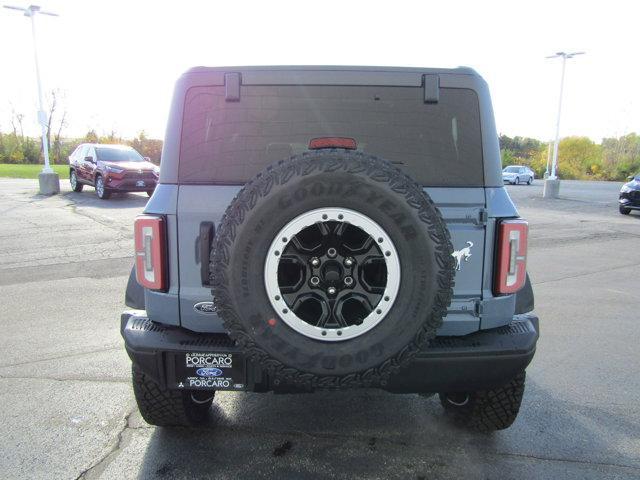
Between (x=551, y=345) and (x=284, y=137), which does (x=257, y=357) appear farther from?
(x=551, y=345)

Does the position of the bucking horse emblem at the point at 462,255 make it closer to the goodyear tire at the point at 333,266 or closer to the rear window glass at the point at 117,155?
the goodyear tire at the point at 333,266

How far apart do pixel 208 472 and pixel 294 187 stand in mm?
1600

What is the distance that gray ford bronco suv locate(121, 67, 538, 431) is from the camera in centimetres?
201

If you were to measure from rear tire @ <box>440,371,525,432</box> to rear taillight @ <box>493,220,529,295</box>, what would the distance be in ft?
1.98

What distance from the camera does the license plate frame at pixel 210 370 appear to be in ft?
7.48

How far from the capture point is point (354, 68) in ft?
8.02

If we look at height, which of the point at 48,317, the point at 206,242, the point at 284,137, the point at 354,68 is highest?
the point at 354,68

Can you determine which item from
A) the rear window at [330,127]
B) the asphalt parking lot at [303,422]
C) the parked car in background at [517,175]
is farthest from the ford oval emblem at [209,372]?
the parked car in background at [517,175]

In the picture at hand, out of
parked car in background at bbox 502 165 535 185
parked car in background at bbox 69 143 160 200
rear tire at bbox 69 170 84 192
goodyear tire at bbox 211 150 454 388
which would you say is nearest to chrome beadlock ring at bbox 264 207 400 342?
goodyear tire at bbox 211 150 454 388

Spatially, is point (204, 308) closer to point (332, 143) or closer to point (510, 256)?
point (332, 143)

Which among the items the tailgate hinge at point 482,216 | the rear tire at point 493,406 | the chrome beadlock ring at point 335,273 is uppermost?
the tailgate hinge at point 482,216

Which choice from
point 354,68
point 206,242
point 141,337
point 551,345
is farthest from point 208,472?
point 551,345

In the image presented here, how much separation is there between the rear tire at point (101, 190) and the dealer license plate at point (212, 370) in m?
15.1

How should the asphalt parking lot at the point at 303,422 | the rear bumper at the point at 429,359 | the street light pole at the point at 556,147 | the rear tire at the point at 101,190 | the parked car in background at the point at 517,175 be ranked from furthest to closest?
the parked car in background at the point at 517,175
the street light pole at the point at 556,147
the rear tire at the point at 101,190
the asphalt parking lot at the point at 303,422
the rear bumper at the point at 429,359
